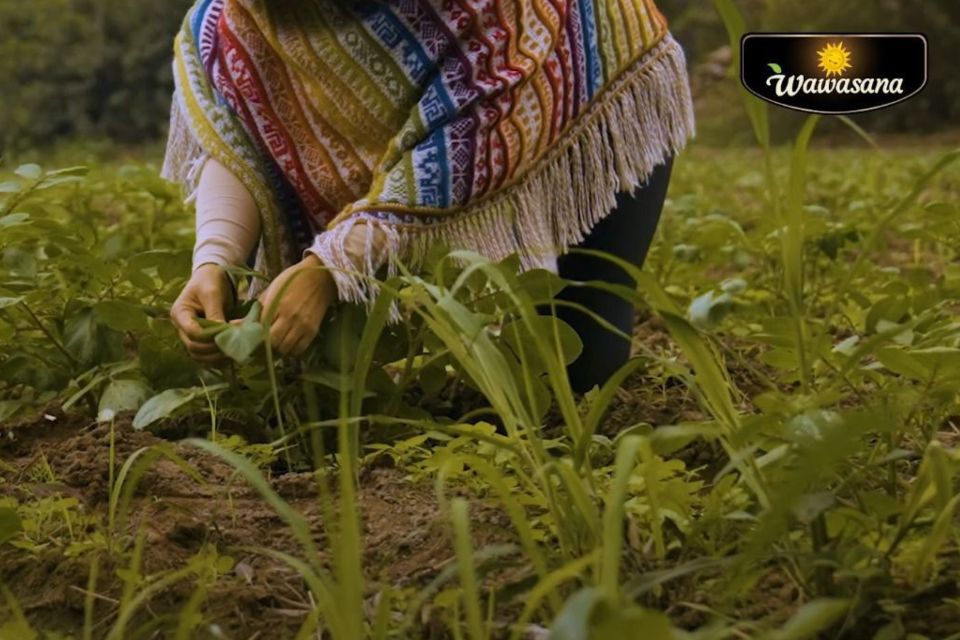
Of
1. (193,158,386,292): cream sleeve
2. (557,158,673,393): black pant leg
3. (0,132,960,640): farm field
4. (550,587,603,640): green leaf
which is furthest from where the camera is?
(557,158,673,393): black pant leg

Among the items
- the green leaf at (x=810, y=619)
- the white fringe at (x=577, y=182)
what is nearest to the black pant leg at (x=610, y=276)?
the white fringe at (x=577, y=182)

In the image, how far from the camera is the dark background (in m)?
8.79

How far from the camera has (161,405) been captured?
1.54 meters

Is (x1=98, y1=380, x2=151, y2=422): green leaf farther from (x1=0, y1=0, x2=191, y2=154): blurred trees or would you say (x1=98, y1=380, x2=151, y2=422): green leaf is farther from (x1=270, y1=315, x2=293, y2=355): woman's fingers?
(x1=0, y1=0, x2=191, y2=154): blurred trees

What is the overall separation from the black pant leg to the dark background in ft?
23.4

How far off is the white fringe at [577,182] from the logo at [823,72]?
131 mm

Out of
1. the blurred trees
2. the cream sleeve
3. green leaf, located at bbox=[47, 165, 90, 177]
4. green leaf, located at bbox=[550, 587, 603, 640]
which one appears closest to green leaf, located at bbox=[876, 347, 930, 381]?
green leaf, located at bbox=[550, 587, 603, 640]

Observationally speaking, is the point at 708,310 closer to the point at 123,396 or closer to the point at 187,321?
the point at 187,321

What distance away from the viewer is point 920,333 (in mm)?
1516

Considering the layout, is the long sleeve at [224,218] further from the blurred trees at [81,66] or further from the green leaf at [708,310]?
the blurred trees at [81,66]

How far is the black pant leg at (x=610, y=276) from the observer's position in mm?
2076

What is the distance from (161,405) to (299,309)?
0.58 ft

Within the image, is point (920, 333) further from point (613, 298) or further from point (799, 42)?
point (799, 42)

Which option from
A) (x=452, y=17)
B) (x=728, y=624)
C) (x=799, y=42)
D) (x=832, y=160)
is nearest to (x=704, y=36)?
(x=832, y=160)
